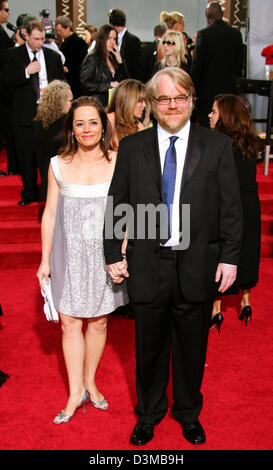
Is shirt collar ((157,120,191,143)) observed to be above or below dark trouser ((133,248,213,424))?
above

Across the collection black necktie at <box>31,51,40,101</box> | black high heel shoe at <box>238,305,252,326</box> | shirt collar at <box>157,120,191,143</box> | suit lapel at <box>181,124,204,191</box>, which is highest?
black necktie at <box>31,51,40,101</box>

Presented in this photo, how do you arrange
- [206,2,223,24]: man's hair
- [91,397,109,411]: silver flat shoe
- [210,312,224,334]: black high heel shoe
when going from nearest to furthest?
1. [91,397,109,411]: silver flat shoe
2. [210,312,224,334]: black high heel shoe
3. [206,2,223,24]: man's hair

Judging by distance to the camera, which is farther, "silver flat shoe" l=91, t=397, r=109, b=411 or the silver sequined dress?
"silver flat shoe" l=91, t=397, r=109, b=411

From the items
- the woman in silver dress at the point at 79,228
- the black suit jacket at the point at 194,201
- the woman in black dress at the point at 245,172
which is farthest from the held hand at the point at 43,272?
the woman in black dress at the point at 245,172

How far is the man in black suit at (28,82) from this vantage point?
5.72 metres

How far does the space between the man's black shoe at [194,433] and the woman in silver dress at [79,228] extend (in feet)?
2.15

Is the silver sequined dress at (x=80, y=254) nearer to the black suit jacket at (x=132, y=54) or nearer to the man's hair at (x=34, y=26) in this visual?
the man's hair at (x=34, y=26)

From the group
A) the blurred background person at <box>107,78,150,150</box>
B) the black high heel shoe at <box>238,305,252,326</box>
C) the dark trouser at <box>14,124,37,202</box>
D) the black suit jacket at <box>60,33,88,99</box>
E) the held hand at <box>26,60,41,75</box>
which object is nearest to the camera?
the blurred background person at <box>107,78,150,150</box>

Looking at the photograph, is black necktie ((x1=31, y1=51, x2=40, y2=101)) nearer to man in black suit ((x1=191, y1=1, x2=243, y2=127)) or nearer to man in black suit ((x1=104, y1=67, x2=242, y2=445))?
man in black suit ((x1=191, y1=1, x2=243, y2=127))

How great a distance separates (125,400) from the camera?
123 inches

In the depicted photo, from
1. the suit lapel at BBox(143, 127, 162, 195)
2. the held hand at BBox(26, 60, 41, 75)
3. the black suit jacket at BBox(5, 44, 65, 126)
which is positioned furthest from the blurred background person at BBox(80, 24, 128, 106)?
the suit lapel at BBox(143, 127, 162, 195)

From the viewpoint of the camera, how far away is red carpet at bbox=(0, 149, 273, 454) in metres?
2.73

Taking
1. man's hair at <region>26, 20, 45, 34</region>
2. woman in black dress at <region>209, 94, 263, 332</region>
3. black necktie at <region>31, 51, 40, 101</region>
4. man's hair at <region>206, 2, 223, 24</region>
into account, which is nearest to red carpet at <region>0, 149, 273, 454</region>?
woman in black dress at <region>209, 94, 263, 332</region>

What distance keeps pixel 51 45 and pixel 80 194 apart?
16.9 feet
